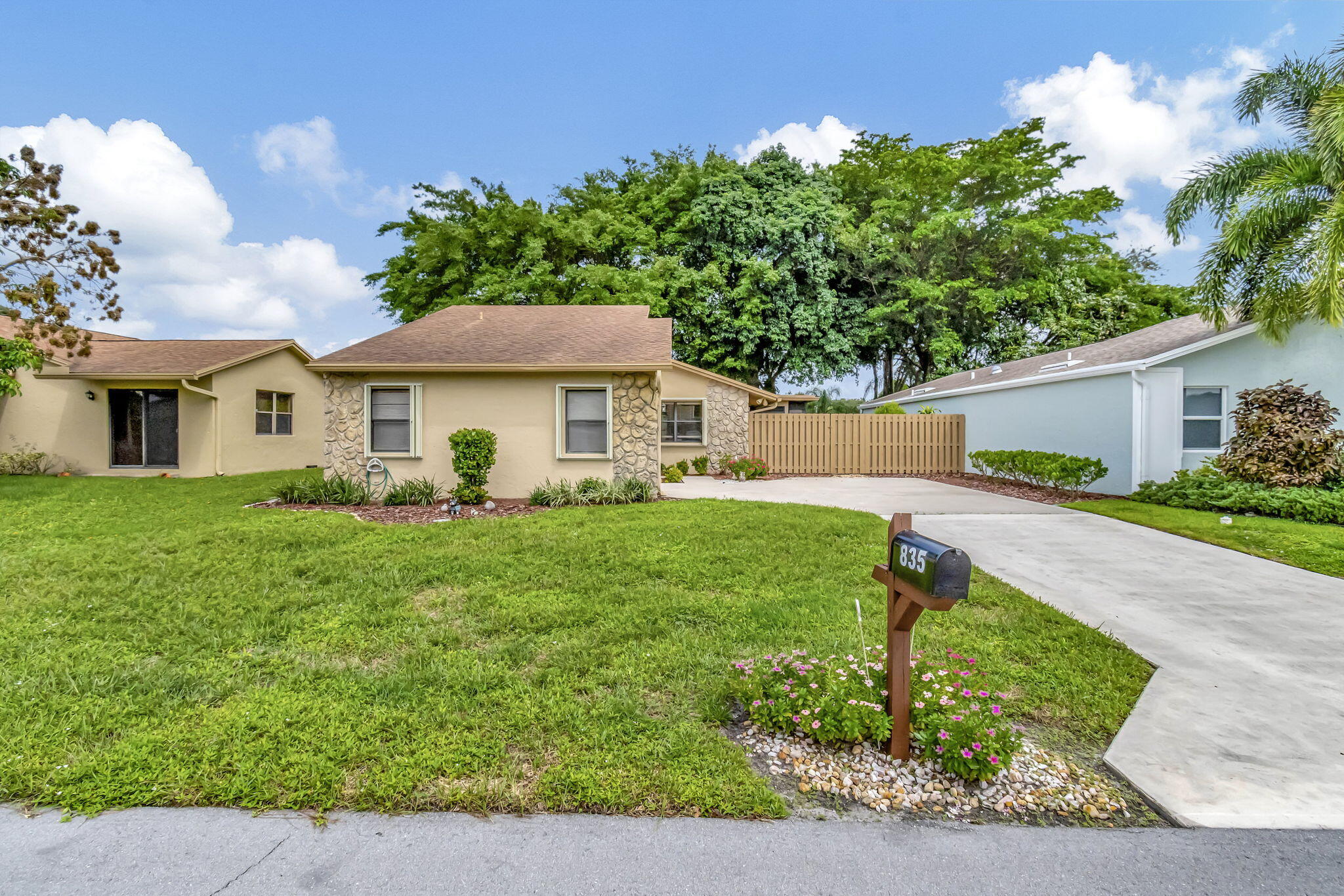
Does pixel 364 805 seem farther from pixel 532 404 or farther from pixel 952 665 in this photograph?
pixel 532 404

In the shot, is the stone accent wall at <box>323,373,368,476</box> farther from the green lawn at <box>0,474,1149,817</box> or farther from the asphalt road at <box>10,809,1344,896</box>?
the asphalt road at <box>10,809,1344,896</box>

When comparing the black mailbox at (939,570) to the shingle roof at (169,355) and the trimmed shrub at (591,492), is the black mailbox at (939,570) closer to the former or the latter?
the trimmed shrub at (591,492)

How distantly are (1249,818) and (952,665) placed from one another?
4.10ft

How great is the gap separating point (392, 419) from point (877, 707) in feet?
31.8

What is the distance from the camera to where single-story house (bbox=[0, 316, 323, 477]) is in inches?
546

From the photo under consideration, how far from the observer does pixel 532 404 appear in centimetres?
1036

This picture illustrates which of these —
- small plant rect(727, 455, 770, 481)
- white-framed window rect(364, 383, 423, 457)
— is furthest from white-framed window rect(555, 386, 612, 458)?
small plant rect(727, 455, 770, 481)

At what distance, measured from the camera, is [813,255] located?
2203 centimetres

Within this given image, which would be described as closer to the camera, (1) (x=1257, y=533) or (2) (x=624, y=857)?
(2) (x=624, y=857)

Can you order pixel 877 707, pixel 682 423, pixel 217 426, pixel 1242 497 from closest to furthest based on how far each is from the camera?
pixel 877 707, pixel 1242 497, pixel 217 426, pixel 682 423

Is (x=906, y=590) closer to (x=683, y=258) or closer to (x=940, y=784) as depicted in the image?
(x=940, y=784)

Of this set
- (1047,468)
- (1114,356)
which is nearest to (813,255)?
(1114,356)

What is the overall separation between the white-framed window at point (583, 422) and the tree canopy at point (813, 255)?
1034 cm

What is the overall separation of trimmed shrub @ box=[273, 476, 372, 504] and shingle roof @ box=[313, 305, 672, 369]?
193 centimetres
